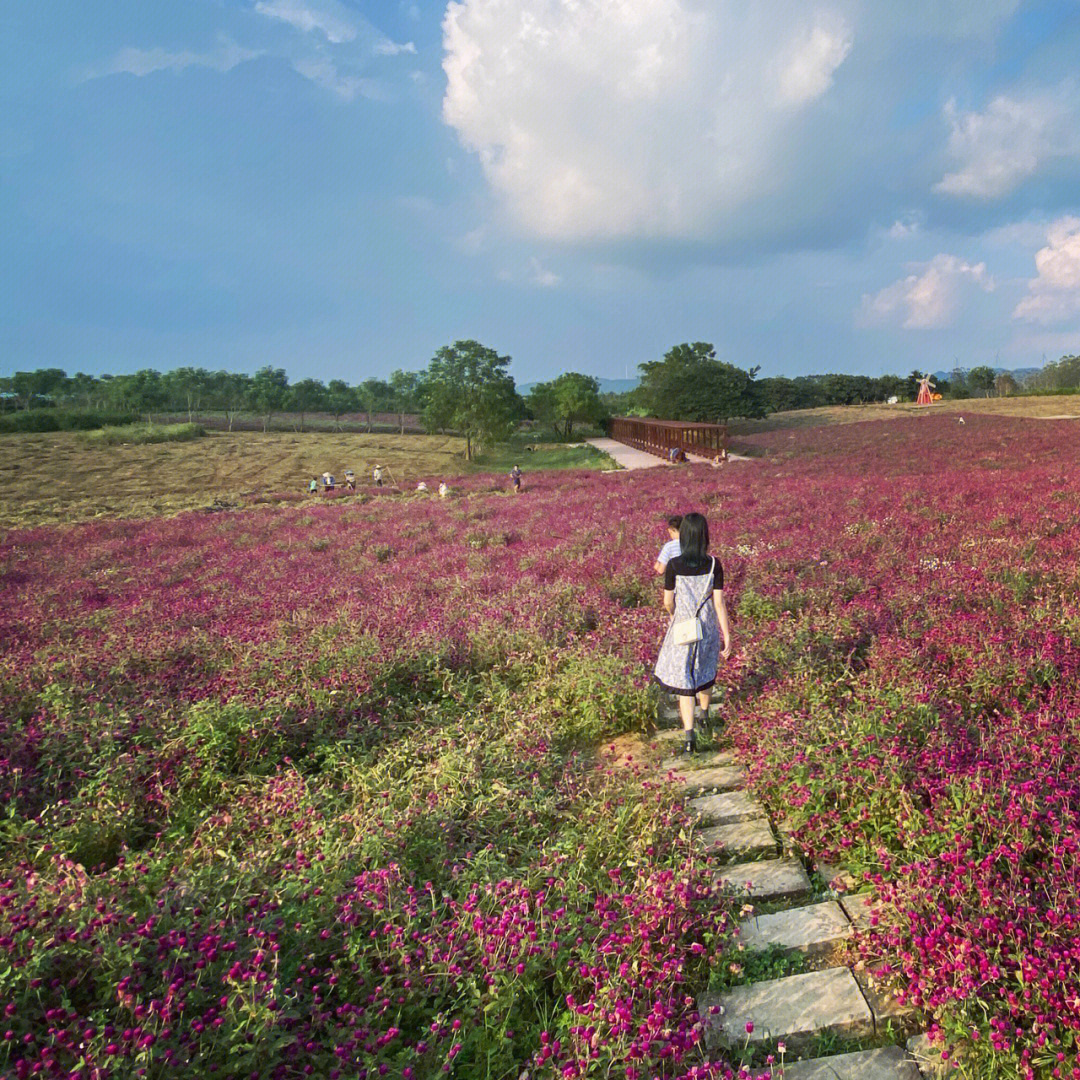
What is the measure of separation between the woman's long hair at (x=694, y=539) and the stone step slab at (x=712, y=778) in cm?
161

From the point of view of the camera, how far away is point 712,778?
15.9 ft

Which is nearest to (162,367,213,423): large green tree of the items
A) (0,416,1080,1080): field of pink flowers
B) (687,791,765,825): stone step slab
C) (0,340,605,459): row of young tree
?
(0,340,605,459): row of young tree

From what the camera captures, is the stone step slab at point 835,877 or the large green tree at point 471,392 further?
the large green tree at point 471,392

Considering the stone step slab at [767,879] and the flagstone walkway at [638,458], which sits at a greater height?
the flagstone walkway at [638,458]

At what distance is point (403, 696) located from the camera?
620 cm

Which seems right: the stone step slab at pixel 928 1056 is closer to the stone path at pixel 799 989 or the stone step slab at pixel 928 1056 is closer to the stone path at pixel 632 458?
the stone path at pixel 799 989

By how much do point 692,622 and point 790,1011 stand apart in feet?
8.99

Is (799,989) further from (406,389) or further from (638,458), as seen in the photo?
(406,389)

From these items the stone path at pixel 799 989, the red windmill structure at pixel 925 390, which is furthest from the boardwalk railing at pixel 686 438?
the red windmill structure at pixel 925 390

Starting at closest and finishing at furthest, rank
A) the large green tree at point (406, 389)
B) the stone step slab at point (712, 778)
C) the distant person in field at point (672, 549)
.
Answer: the stone step slab at point (712, 778), the distant person in field at point (672, 549), the large green tree at point (406, 389)

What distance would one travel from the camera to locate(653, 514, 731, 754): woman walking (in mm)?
5254

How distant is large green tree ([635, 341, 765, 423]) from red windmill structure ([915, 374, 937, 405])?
29132 mm

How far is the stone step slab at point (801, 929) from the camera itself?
→ 10.6 feet

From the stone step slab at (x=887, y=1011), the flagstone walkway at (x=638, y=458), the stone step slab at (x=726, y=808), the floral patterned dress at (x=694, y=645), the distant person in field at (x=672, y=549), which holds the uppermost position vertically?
the flagstone walkway at (x=638, y=458)
